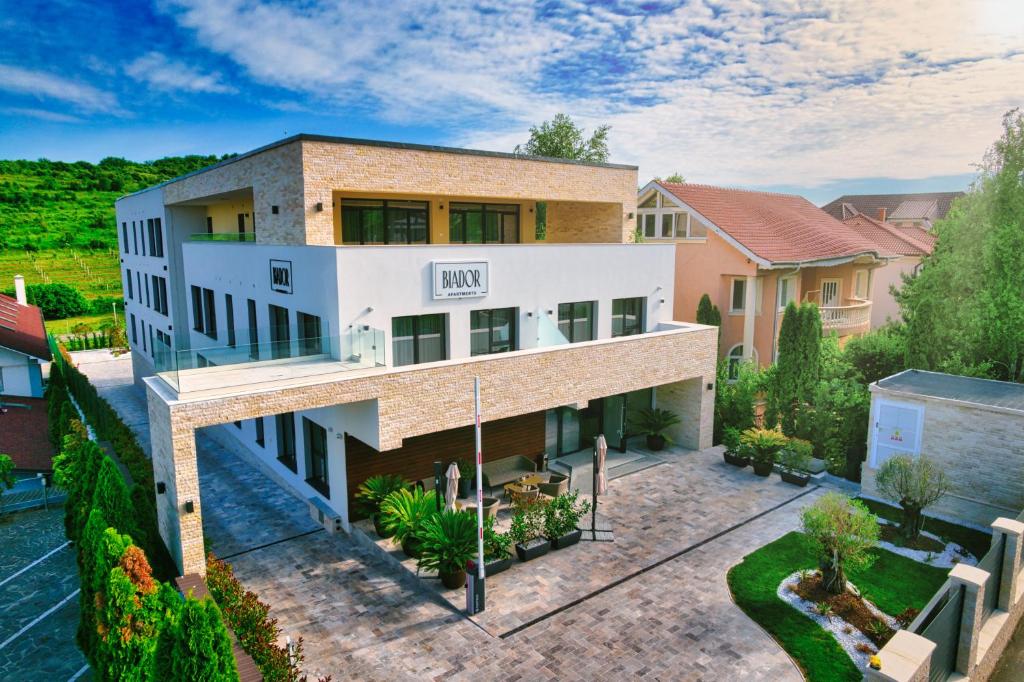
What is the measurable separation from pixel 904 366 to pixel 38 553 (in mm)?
26052

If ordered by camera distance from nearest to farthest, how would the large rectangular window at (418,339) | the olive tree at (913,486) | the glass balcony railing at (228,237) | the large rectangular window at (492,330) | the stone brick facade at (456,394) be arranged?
the stone brick facade at (456,394), the olive tree at (913,486), the large rectangular window at (418,339), the large rectangular window at (492,330), the glass balcony railing at (228,237)

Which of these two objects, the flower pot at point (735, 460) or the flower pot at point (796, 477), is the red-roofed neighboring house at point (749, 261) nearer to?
the flower pot at point (735, 460)

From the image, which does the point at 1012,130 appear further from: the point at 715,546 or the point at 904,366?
the point at 715,546

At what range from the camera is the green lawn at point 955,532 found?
15281mm

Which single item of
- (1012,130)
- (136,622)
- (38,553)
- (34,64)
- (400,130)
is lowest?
(38,553)

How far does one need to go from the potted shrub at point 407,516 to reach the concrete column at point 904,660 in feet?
28.6

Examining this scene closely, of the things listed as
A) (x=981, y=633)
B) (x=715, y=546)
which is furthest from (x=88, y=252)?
(x=981, y=633)

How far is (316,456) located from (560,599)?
8.36m

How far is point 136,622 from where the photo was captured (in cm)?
987

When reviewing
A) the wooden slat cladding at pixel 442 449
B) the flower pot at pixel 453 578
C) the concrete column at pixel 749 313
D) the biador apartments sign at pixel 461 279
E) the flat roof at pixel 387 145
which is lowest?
the flower pot at pixel 453 578

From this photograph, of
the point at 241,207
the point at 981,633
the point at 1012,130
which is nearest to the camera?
the point at 981,633

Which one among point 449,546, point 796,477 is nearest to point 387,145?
point 449,546

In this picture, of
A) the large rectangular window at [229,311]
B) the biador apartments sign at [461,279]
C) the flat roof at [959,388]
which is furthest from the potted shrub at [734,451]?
the large rectangular window at [229,311]

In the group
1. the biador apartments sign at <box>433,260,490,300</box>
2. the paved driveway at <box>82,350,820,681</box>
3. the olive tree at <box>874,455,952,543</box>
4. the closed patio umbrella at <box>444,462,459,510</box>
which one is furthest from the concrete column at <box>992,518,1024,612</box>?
the biador apartments sign at <box>433,260,490,300</box>
